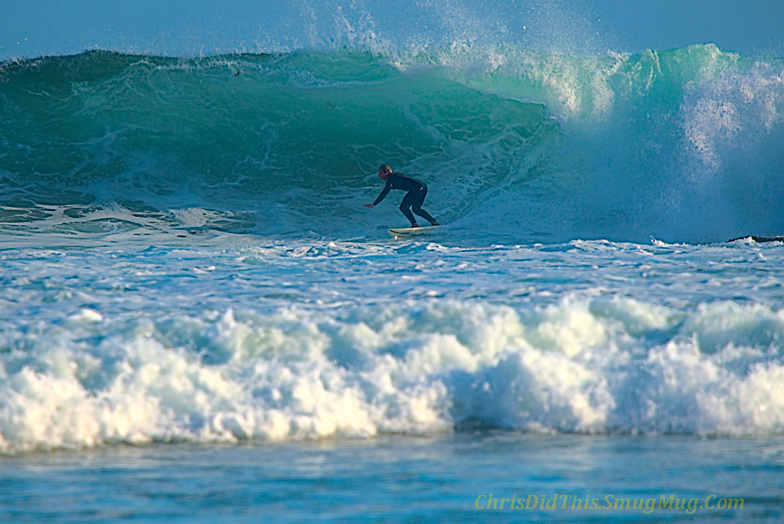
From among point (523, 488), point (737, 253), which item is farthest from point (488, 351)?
point (737, 253)

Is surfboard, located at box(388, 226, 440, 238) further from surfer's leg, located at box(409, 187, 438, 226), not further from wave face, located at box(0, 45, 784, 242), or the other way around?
wave face, located at box(0, 45, 784, 242)

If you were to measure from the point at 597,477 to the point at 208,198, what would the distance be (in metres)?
10.8

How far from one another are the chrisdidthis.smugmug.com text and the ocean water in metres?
0.01

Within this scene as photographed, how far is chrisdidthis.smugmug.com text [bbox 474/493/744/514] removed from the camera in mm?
2564

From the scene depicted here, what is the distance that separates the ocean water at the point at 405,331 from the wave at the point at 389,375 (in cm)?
1

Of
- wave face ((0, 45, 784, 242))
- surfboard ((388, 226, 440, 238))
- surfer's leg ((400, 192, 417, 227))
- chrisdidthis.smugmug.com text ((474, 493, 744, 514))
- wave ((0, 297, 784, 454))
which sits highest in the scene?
wave face ((0, 45, 784, 242))

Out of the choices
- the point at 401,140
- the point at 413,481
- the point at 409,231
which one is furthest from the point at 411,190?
the point at 413,481

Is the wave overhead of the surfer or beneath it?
beneath

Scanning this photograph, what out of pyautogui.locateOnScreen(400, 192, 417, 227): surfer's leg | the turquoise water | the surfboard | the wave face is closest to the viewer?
the turquoise water

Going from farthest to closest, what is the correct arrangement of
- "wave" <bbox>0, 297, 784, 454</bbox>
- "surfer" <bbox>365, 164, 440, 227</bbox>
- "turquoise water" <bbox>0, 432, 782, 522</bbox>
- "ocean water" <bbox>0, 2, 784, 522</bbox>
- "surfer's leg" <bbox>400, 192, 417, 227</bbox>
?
"surfer" <bbox>365, 164, 440, 227</bbox> < "surfer's leg" <bbox>400, 192, 417, 227</bbox> < "wave" <bbox>0, 297, 784, 454</bbox> < "ocean water" <bbox>0, 2, 784, 522</bbox> < "turquoise water" <bbox>0, 432, 782, 522</bbox>

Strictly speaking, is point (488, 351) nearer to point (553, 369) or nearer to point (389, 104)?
point (553, 369)

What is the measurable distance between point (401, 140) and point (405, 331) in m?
10.1

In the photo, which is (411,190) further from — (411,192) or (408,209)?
(408,209)

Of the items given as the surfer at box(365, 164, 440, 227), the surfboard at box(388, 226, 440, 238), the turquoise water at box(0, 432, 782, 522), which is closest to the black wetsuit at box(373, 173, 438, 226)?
the surfer at box(365, 164, 440, 227)
